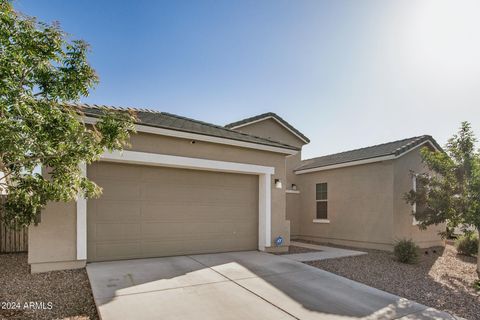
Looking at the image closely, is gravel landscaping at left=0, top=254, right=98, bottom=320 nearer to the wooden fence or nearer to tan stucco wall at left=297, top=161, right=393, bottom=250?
the wooden fence

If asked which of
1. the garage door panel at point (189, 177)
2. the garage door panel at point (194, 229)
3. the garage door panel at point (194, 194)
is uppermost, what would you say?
the garage door panel at point (189, 177)

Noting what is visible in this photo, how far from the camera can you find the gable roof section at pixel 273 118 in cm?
1630

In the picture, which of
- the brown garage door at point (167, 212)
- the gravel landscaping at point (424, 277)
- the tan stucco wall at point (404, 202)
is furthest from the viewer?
the tan stucco wall at point (404, 202)

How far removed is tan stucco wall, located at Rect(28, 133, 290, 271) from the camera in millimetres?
7062

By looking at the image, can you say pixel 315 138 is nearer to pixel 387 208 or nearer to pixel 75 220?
pixel 387 208

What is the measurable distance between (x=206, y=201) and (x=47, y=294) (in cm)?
504

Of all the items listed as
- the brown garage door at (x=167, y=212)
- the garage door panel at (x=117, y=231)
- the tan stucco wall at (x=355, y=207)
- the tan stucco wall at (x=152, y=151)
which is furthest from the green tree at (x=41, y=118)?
the tan stucco wall at (x=355, y=207)

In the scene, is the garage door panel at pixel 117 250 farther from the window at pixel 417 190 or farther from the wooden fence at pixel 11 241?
the window at pixel 417 190

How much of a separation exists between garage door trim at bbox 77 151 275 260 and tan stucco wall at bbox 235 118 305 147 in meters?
6.38

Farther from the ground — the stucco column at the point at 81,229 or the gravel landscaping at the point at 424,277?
the stucco column at the point at 81,229

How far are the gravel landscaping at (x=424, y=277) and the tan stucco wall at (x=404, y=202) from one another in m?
1.31

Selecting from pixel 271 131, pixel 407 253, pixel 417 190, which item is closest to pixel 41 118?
pixel 407 253

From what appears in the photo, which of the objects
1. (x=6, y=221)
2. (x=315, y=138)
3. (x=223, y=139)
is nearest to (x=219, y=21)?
(x=223, y=139)

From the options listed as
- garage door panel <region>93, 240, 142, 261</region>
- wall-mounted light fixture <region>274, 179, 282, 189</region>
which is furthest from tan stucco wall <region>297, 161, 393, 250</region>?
garage door panel <region>93, 240, 142, 261</region>
